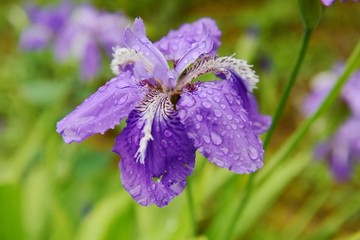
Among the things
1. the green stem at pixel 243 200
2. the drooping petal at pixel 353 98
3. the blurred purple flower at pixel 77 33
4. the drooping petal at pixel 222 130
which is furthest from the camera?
the blurred purple flower at pixel 77 33

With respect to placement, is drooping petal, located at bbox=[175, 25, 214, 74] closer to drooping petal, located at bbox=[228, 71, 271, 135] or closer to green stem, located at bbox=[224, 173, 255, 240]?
drooping petal, located at bbox=[228, 71, 271, 135]

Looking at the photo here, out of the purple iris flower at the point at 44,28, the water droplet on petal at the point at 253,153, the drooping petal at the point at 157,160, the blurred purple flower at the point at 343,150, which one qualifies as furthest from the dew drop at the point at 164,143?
the purple iris flower at the point at 44,28

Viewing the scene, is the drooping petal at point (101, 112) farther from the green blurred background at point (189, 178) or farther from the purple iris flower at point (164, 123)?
the green blurred background at point (189, 178)

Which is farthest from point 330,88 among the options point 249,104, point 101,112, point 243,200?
point 101,112

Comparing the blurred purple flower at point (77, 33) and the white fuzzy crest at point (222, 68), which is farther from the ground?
the white fuzzy crest at point (222, 68)

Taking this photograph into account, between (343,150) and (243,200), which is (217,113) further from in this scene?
(343,150)

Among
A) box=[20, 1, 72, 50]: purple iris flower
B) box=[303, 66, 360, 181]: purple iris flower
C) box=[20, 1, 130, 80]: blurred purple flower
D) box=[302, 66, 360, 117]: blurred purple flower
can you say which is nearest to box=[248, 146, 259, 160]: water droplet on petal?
box=[302, 66, 360, 117]: blurred purple flower
